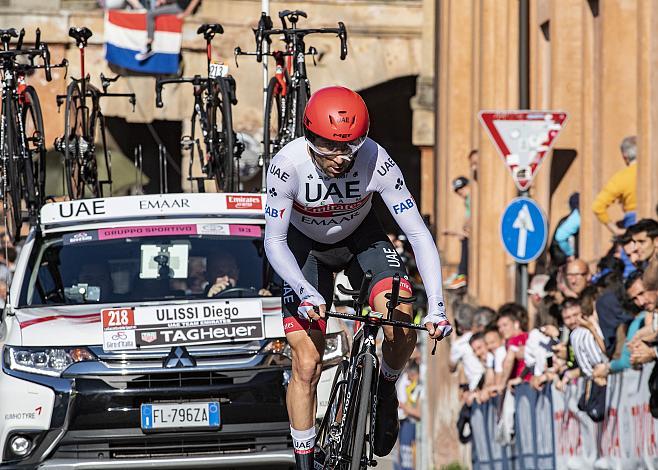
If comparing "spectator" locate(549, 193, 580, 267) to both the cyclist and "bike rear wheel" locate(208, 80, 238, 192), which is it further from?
the cyclist

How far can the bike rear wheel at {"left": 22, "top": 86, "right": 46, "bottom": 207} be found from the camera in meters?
16.5

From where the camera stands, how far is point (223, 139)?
16.6 meters

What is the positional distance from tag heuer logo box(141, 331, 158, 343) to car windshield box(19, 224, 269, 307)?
709 millimetres

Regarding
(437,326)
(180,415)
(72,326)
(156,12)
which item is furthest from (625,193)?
(156,12)

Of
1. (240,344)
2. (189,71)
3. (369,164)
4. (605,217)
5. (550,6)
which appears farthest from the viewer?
(189,71)

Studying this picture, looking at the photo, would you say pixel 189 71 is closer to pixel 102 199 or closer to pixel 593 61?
pixel 593 61

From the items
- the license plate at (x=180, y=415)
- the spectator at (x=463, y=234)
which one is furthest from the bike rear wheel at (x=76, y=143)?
the spectator at (x=463, y=234)

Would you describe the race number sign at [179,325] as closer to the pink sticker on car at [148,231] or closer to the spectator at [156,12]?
the pink sticker on car at [148,231]

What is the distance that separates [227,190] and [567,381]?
3114mm

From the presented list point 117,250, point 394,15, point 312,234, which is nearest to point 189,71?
point 394,15

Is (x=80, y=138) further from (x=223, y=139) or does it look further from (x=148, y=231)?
(x=148, y=231)

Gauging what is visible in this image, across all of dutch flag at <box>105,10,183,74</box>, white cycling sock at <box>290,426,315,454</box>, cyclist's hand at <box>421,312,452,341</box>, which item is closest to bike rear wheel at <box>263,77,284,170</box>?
white cycling sock at <box>290,426,315,454</box>

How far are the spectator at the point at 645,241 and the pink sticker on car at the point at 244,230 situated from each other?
288 centimetres

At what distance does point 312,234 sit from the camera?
1112 cm
